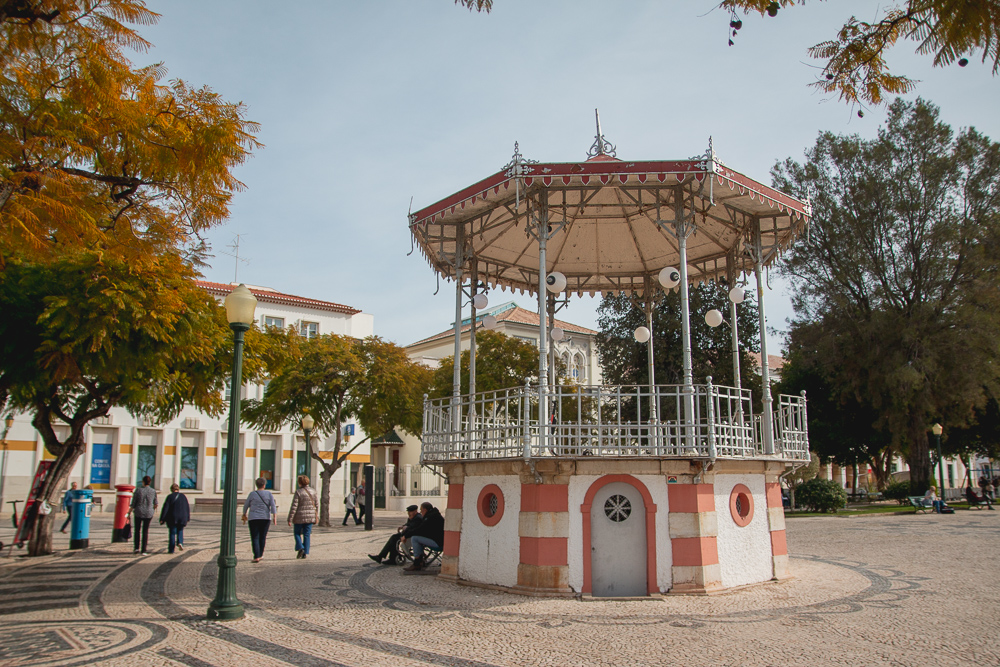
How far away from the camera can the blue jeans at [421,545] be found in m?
12.8

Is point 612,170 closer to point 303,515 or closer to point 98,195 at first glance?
point 98,195

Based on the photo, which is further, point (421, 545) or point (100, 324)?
point (421, 545)

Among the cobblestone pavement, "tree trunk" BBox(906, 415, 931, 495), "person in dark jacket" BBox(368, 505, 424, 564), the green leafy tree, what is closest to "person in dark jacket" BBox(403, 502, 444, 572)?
"person in dark jacket" BBox(368, 505, 424, 564)

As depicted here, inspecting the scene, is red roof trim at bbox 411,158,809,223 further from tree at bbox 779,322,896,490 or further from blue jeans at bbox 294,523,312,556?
tree at bbox 779,322,896,490

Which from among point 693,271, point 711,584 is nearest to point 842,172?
point 693,271

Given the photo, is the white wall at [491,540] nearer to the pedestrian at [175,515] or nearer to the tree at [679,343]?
the pedestrian at [175,515]

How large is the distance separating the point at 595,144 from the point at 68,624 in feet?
35.0

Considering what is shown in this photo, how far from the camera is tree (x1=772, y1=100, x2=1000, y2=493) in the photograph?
28844 millimetres

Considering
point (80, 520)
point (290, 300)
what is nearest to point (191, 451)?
point (290, 300)

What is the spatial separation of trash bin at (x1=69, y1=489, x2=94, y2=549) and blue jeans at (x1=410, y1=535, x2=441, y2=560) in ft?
30.3

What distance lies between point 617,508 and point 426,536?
175 inches

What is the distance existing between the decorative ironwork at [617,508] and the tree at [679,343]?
1944 cm

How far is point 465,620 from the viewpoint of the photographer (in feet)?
27.8

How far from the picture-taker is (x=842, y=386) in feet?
105
